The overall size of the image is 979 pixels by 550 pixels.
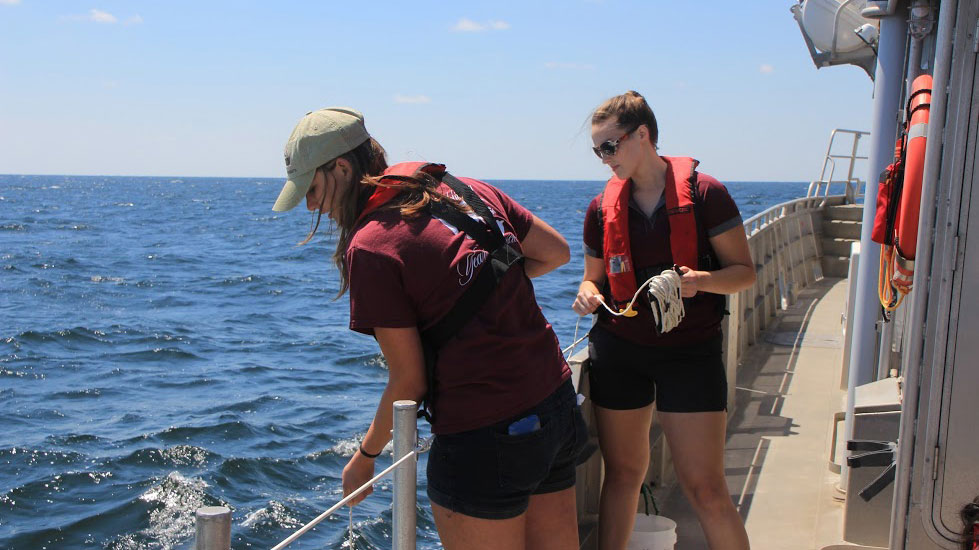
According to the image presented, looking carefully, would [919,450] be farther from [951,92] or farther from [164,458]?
[164,458]

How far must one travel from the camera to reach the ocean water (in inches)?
324

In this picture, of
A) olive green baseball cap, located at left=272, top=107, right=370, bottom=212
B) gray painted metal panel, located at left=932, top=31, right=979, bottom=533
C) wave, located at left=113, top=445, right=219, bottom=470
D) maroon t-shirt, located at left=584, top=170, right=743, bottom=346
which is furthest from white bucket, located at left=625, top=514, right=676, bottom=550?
wave, located at left=113, top=445, right=219, bottom=470

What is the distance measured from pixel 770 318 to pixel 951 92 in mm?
7452

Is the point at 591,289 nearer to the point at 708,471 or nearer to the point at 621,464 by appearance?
the point at 621,464

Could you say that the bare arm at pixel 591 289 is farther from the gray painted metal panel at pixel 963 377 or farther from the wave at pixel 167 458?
the wave at pixel 167 458

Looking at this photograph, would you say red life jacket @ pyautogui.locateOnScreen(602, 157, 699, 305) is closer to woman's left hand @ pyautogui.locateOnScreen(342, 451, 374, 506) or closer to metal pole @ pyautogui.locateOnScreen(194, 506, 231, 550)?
woman's left hand @ pyautogui.locateOnScreen(342, 451, 374, 506)

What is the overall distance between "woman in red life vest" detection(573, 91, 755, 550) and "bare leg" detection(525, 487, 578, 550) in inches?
28.0

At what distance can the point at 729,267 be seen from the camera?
3088 mm

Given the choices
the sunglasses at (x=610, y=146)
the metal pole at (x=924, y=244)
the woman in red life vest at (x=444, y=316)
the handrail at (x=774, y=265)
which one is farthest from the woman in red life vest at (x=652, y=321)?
the handrail at (x=774, y=265)

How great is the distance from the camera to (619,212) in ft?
10.2

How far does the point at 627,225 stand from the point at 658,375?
503 mm

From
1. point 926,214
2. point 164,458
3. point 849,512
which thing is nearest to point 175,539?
point 164,458

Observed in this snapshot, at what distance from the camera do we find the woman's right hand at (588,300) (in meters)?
3.15

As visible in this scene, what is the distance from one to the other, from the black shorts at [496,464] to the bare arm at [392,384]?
5.6 inches
